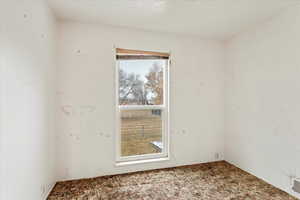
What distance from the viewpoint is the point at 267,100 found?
2.28 m

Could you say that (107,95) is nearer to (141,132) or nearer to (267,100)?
(141,132)

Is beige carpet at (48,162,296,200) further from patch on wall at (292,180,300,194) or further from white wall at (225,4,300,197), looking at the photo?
white wall at (225,4,300,197)

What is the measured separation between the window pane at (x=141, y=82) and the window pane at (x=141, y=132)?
0.19m

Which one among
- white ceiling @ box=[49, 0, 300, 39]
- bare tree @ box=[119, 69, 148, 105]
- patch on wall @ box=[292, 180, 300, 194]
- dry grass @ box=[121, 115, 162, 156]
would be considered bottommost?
patch on wall @ box=[292, 180, 300, 194]

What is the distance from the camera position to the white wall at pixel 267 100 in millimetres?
1986

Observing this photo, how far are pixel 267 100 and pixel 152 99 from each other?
161 cm

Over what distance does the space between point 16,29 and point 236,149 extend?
316 cm

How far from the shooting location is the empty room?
5.25 feet

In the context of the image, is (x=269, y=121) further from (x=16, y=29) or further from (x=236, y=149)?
(x=16, y=29)

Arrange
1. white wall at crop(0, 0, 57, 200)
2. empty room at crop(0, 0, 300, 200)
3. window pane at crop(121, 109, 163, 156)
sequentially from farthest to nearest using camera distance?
window pane at crop(121, 109, 163, 156) < empty room at crop(0, 0, 300, 200) < white wall at crop(0, 0, 57, 200)

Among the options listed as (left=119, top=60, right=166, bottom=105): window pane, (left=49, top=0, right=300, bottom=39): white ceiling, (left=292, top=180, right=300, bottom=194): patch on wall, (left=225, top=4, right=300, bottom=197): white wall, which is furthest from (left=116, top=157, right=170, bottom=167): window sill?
(left=49, top=0, right=300, bottom=39): white ceiling

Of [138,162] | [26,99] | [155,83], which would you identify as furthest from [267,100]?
[26,99]

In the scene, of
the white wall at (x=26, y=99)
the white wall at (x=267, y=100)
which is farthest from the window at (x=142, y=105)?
the white wall at (x=267, y=100)

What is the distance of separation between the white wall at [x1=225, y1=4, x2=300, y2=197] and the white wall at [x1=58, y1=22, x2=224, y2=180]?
38 cm
